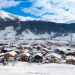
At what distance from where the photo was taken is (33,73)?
4884 centimetres

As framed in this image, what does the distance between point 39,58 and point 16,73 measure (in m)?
29.8

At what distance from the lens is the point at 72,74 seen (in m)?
48.6

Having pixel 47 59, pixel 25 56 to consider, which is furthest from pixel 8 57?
pixel 47 59

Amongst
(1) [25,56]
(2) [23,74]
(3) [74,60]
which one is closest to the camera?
(2) [23,74]

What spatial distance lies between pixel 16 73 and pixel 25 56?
1291 inches

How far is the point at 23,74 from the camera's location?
4719 cm

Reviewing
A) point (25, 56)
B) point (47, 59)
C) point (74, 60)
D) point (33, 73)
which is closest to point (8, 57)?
point (25, 56)

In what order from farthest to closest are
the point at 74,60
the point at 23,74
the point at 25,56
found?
1. the point at 25,56
2. the point at 74,60
3. the point at 23,74

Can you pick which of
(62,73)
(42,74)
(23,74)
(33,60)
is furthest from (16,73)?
(33,60)

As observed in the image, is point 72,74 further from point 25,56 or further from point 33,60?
point 25,56

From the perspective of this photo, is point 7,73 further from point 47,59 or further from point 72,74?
point 47,59

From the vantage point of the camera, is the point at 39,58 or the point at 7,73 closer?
the point at 7,73

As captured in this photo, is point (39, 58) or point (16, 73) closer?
point (16, 73)

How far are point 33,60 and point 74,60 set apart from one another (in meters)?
11.9
